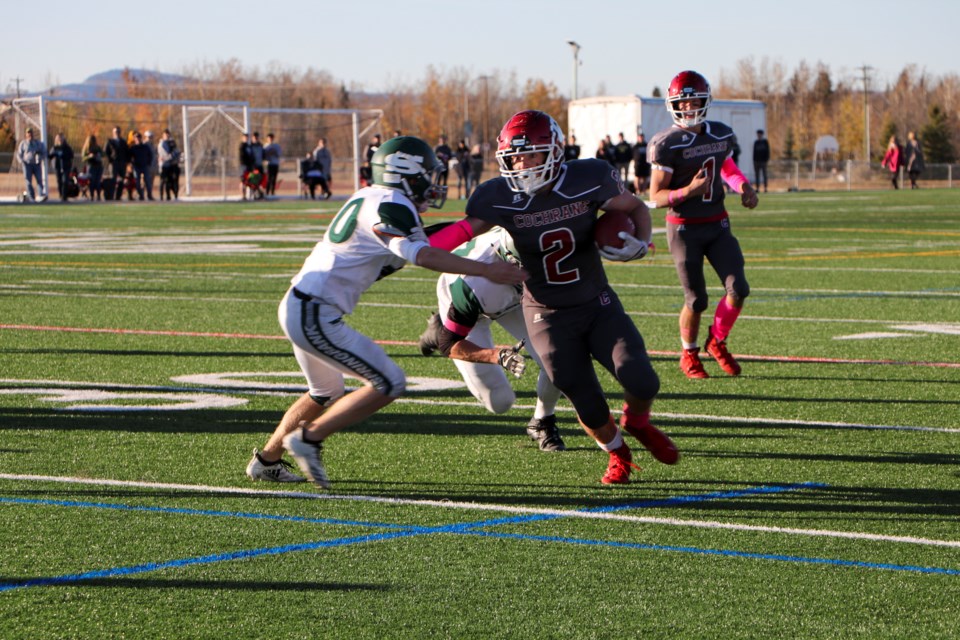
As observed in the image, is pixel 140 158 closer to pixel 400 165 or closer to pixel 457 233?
pixel 457 233

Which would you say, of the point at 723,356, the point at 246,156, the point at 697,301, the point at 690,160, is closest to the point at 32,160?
the point at 246,156

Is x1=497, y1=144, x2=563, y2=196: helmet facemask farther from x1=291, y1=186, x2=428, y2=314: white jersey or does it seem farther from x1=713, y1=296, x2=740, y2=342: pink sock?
x1=713, y1=296, x2=740, y2=342: pink sock

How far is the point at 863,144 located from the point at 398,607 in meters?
124

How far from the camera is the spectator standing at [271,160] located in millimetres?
42750

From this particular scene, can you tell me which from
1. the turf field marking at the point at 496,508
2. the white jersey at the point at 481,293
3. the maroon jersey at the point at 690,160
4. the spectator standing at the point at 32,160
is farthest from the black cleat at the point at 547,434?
the spectator standing at the point at 32,160

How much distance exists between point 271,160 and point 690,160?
1361 inches

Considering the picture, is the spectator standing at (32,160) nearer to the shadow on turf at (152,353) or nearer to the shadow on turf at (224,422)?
the shadow on turf at (152,353)

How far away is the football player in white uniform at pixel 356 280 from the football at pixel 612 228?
45cm

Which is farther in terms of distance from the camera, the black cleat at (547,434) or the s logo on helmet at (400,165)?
the black cleat at (547,434)

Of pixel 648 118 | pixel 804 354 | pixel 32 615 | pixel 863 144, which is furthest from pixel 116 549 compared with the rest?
pixel 863 144

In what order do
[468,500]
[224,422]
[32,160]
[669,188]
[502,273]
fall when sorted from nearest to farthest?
[502,273], [468,500], [224,422], [669,188], [32,160]

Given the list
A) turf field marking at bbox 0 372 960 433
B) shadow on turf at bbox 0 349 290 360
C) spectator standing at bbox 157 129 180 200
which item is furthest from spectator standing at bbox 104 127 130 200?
turf field marking at bbox 0 372 960 433

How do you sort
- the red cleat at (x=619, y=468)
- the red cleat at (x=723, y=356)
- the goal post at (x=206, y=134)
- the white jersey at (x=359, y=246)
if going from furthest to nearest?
1. the goal post at (x=206, y=134)
2. the red cleat at (x=723, y=356)
3. the red cleat at (x=619, y=468)
4. the white jersey at (x=359, y=246)

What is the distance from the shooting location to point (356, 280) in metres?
6.54
